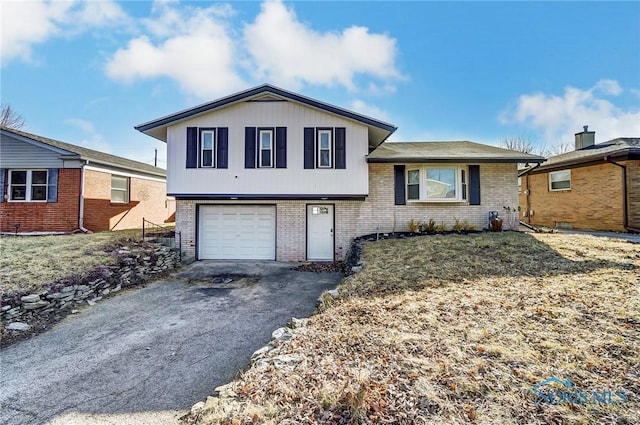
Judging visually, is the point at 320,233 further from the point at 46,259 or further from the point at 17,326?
the point at 17,326

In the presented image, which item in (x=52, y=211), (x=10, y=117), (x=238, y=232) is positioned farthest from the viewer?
(x=10, y=117)

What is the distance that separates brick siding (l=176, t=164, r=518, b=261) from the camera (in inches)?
458

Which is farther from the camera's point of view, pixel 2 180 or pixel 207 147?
pixel 2 180

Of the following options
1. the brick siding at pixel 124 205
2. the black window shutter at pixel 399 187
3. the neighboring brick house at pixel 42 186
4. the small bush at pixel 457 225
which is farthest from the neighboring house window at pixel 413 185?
the brick siding at pixel 124 205

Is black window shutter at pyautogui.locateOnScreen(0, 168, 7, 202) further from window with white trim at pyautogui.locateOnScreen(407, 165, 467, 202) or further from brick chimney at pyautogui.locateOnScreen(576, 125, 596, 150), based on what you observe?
brick chimney at pyautogui.locateOnScreen(576, 125, 596, 150)

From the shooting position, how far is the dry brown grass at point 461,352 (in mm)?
2604

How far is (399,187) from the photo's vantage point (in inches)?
461

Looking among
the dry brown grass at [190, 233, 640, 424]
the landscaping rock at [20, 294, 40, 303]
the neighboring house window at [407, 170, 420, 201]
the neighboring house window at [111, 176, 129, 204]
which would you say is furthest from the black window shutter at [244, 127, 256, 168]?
the neighboring house window at [111, 176, 129, 204]

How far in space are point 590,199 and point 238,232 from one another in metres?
15.3

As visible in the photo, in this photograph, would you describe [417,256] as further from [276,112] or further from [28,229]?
[28,229]

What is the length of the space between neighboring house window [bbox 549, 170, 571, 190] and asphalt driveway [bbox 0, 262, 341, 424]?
43.9 ft

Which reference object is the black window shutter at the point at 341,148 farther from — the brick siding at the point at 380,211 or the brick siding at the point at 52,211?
the brick siding at the point at 52,211

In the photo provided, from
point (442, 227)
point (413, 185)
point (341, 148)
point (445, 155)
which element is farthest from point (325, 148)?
point (442, 227)

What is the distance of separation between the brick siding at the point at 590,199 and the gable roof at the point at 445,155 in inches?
160
